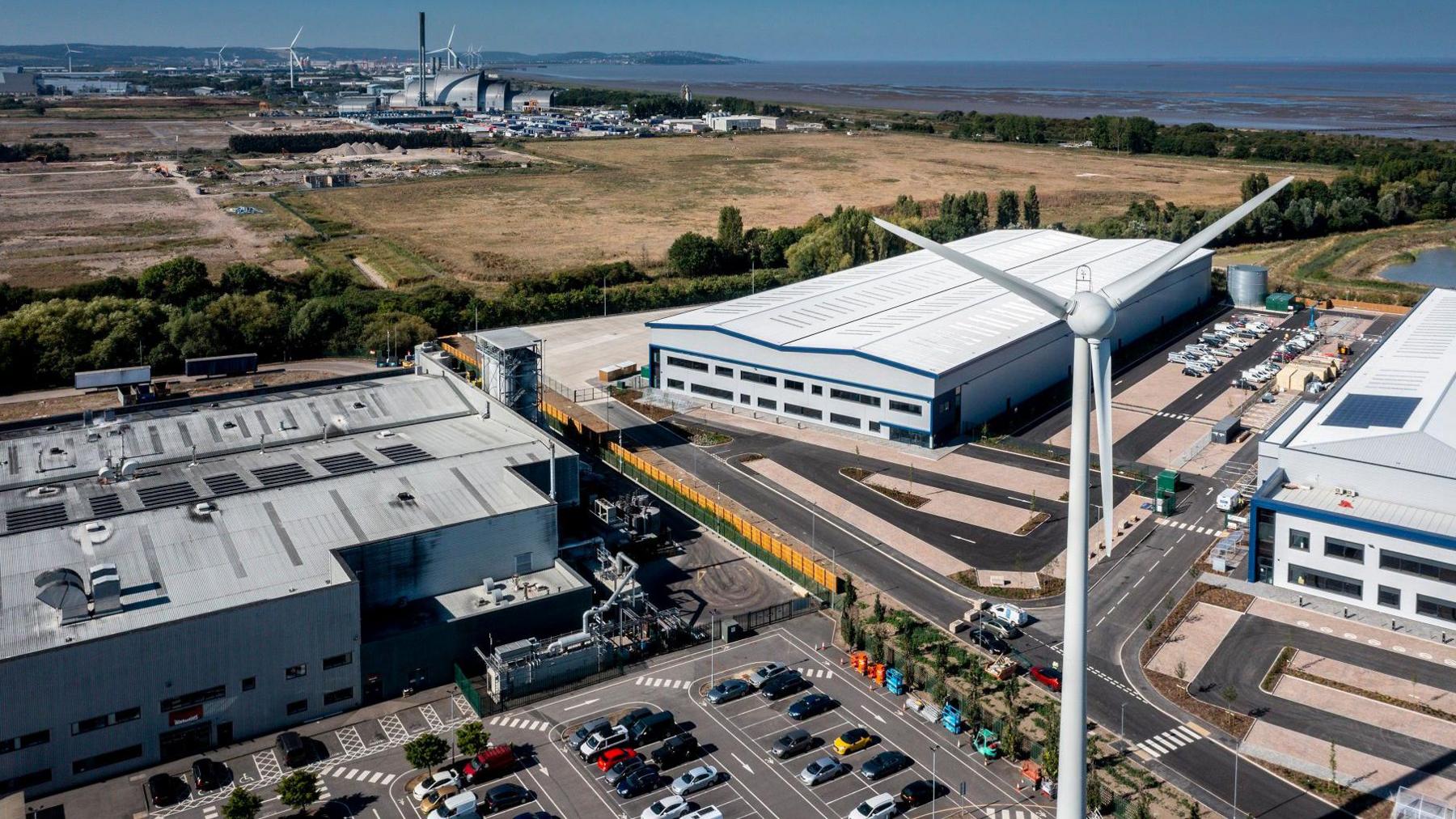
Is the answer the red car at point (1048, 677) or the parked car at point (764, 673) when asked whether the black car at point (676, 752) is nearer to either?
the parked car at point (764, 673)

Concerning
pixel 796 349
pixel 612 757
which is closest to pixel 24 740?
pixel 612 757

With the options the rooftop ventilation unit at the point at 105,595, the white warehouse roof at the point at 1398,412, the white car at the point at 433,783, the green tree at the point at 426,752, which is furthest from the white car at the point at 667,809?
the white warehouse roof at the point at 1398,412

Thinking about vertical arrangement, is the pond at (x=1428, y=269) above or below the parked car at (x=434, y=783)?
above

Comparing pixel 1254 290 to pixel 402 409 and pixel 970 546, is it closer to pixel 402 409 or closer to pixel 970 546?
pixel 970 546

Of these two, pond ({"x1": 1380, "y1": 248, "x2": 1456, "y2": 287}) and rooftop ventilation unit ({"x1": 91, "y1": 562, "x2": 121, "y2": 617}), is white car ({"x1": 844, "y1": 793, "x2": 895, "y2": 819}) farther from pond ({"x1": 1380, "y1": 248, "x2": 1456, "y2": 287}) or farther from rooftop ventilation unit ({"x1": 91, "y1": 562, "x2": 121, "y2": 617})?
pond ({"x1": 1380, "y1": 248, "x2": 1456, "y2": 287})

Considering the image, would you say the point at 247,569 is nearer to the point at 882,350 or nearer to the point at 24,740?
the point at 24,740

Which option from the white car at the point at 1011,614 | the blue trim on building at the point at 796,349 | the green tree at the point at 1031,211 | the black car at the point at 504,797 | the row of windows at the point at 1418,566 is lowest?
the black car at the point at 504,797

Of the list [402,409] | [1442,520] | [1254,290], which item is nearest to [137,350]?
[402,409]
